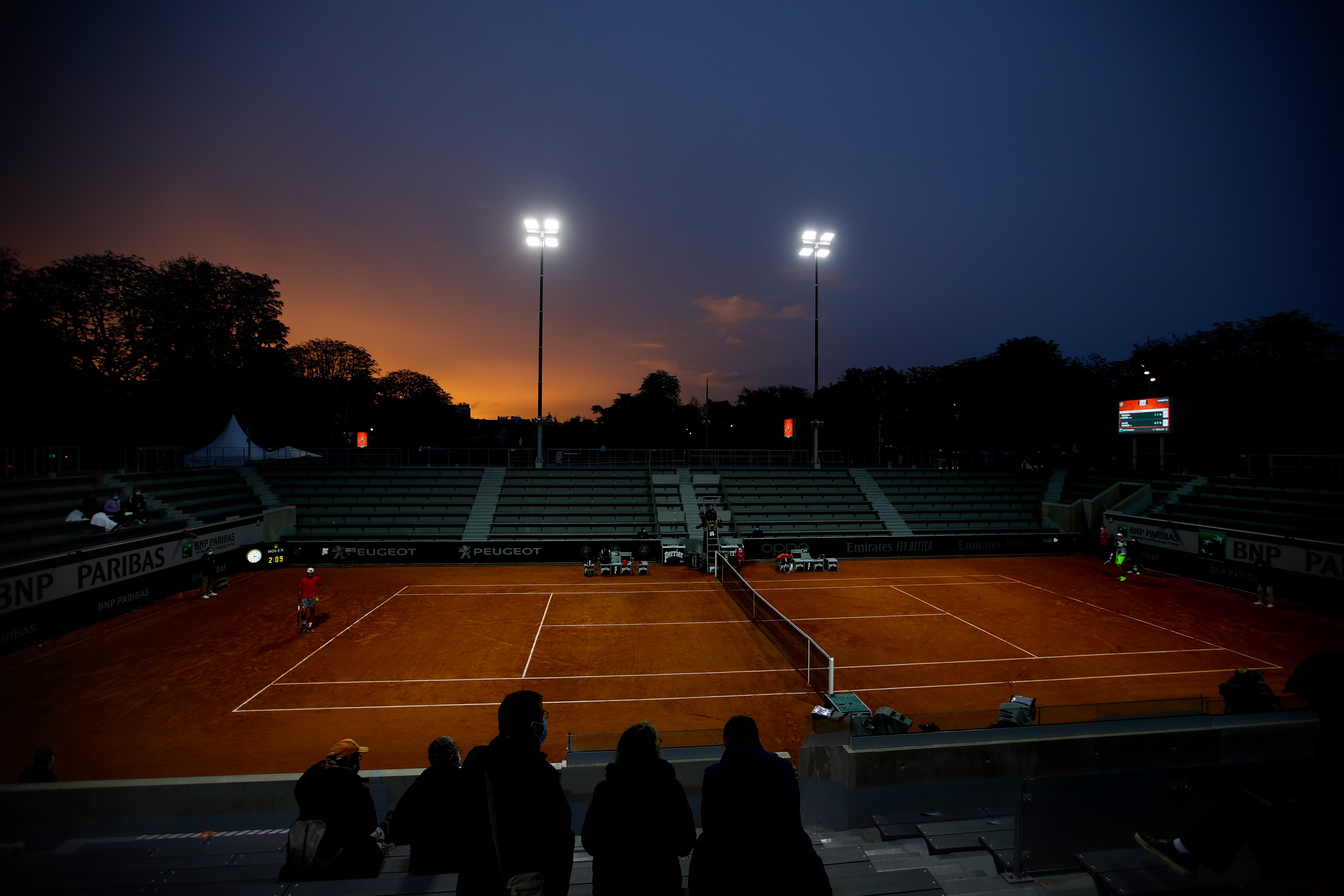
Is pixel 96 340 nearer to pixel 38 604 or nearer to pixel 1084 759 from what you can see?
pixel 38 604

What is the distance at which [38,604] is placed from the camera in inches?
571

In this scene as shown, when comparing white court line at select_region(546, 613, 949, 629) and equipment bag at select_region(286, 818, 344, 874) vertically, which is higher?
equipment bag at select_region(286, 818, 344, 874)

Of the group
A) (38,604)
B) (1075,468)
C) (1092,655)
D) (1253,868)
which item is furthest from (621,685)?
(1075,468)

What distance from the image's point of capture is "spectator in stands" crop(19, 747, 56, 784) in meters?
6.73

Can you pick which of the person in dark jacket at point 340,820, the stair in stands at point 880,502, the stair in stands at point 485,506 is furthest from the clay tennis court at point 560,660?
the stair in stands at point 880,502

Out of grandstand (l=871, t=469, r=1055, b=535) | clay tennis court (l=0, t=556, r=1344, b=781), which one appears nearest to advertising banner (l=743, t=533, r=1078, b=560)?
grandstand (l=871, t=469, r=1055, b=535)

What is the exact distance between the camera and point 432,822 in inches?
140

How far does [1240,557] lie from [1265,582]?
231 cm

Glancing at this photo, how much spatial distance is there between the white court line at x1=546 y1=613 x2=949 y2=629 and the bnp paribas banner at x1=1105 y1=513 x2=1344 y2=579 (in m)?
13.2

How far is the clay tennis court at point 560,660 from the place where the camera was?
10656mm

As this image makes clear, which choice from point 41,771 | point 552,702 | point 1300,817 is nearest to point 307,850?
point 1300,817

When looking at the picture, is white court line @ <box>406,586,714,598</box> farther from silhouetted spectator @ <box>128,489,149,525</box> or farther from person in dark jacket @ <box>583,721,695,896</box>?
person in dark jacket @ <box>583,721,695,896</box>

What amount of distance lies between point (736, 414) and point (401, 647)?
75.1 metres

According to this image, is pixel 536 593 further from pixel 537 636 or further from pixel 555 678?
pixel 555 678
